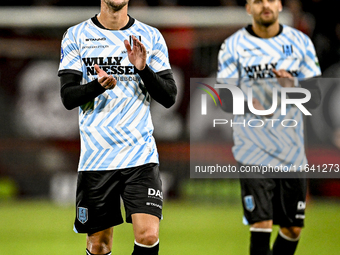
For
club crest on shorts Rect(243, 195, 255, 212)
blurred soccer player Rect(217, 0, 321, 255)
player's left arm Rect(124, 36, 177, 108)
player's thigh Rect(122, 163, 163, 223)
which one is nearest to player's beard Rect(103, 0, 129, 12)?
player's left arm Rect(124, 36, 177, 108)

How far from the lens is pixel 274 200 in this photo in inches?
190

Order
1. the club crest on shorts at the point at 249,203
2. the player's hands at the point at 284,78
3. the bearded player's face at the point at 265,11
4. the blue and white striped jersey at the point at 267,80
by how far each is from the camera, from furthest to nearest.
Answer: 1. the bearded player's face at the point at 265,11
2. the blue and white striped jersey at the point at 267,80
3. the club crest on shorts at the point at 249,203
4. the player's hands at the point at 284,78

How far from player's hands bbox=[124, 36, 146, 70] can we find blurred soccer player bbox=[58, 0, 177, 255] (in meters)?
0.13

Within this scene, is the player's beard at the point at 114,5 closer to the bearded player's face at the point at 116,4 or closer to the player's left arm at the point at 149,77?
the bearded player's face at the point at 116,4

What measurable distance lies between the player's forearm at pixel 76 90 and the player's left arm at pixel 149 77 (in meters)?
0.28

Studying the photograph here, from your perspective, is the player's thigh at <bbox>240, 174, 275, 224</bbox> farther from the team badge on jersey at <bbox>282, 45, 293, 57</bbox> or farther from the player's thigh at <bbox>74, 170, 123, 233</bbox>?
the player's thigh at <bbox>74, 170, 123, 233</bbox>

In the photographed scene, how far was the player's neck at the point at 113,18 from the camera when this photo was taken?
3.88 m

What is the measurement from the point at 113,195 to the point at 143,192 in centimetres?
27

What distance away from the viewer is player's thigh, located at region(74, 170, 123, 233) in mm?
3807

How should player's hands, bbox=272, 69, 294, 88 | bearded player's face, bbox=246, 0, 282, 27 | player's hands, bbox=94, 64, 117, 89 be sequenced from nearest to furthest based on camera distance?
player's hands, bbox=94, 64, 117, 89 → player's hands, bbox=272, 69, 294, 88 → bearded player's face, bbox=246, 0, 282, 27

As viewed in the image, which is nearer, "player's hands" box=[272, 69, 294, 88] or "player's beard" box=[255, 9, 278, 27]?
"player's hands" box=[272, 69, 294, 88]

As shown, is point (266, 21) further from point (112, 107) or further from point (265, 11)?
point (112, 107)

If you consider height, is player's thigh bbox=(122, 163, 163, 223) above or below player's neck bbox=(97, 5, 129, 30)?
below

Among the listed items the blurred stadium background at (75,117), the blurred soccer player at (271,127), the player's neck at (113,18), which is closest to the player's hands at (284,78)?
the blurred soccer player at (271,127)
